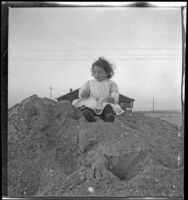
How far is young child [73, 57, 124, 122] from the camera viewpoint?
1180mm

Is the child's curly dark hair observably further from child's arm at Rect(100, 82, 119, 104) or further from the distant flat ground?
the distant flat ground

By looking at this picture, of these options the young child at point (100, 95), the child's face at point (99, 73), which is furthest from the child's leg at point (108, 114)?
the child's face at point (99, 73)

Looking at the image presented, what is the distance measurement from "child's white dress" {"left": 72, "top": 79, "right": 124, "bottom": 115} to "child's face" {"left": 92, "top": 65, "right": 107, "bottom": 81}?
0.01 metres

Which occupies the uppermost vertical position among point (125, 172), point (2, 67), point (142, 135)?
point (2, 67)

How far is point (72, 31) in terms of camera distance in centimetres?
119

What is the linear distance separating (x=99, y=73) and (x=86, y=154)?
1.05 feet

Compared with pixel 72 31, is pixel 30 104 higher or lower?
lower

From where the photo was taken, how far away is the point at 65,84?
1.19 meters

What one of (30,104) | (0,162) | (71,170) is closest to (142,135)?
(71,170)

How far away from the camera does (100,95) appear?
1191 mm

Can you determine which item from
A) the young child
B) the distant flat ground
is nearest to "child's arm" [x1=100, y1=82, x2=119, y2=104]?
the young child

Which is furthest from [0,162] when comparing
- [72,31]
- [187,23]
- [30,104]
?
[187,23]

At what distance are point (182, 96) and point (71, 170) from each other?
0.52 metres

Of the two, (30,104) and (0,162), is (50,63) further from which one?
(0,162)
